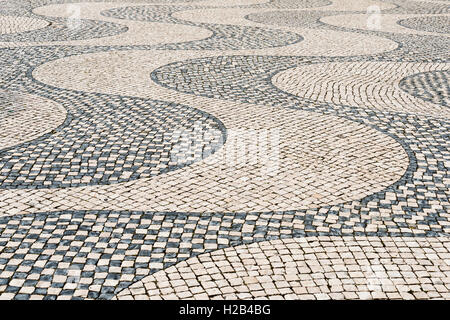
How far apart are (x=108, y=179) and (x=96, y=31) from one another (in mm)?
8392

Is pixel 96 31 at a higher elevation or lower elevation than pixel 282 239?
lower

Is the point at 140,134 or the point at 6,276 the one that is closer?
the point at 6,276

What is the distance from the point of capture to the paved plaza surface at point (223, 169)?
4750mm

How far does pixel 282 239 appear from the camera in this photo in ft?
17.2

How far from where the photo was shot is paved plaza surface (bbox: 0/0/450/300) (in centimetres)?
475

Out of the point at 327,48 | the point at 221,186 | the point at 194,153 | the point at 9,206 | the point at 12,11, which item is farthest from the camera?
the point at 12,11

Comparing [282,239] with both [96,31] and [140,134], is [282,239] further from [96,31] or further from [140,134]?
[96,31]

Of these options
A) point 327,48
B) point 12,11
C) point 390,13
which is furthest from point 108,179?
point 390,13

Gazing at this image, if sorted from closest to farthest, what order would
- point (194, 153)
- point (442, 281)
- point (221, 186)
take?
point (442, 281)
point (221, 186)
point (194, 153)

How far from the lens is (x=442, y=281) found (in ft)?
15.3

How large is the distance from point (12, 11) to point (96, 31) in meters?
3.70

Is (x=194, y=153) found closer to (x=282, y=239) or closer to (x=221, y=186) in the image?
(x=221, y=186)

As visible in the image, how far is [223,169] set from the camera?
6605 mm

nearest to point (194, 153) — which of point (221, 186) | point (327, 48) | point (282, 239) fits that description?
point (221, 186)
